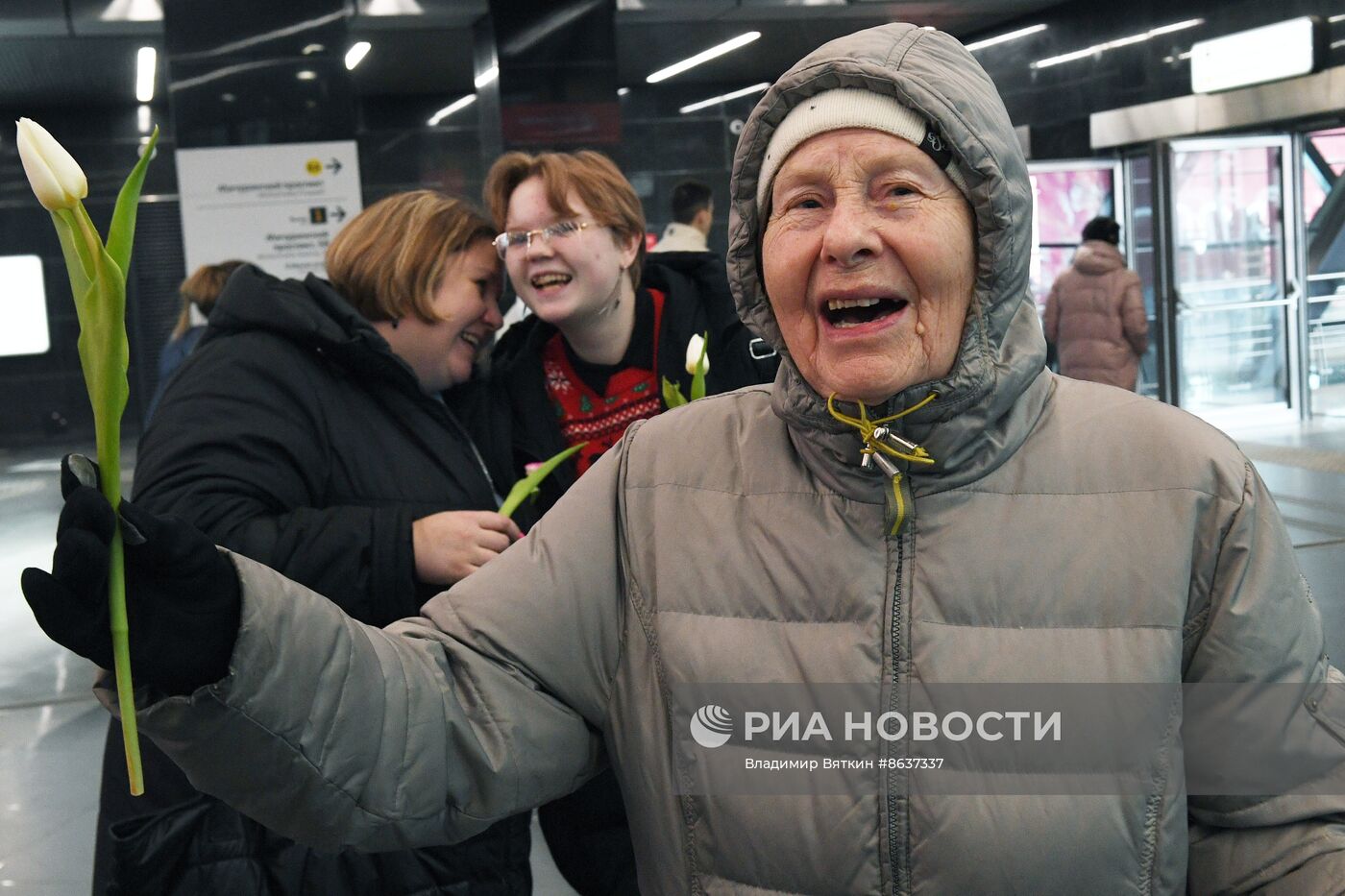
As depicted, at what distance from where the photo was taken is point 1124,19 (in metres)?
A: 12.3

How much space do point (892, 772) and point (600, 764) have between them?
0.36 metres

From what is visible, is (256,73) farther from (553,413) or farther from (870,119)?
(870,119)

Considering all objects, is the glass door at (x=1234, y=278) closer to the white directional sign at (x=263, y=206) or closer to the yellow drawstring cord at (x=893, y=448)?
the white directional sign at (x=263, y=206)

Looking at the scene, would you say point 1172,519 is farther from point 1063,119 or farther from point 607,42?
point 1063,119

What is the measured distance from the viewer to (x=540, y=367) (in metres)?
2.52

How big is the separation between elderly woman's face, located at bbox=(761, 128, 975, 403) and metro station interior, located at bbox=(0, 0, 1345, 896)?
4036mm

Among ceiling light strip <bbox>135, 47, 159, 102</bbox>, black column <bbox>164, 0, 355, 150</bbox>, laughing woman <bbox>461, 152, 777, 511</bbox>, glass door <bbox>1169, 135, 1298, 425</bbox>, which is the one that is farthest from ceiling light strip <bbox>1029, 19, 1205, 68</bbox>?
laughing woman <bbox>461, 152, 777, 511</bbox>

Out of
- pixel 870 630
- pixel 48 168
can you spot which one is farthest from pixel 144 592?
pixel 870 630

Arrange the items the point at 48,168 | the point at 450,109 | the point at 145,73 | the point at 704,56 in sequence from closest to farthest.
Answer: the point at 48,168, the point at 145,73, the point at 704,56, the point at 450,109

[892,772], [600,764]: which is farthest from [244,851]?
[892,772]

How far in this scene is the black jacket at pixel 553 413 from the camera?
2090mm

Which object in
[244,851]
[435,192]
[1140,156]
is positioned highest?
[1140,156]

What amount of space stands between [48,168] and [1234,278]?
11.6 m

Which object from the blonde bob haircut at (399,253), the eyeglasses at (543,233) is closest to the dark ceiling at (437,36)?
the eyeglasses at (543,233)
